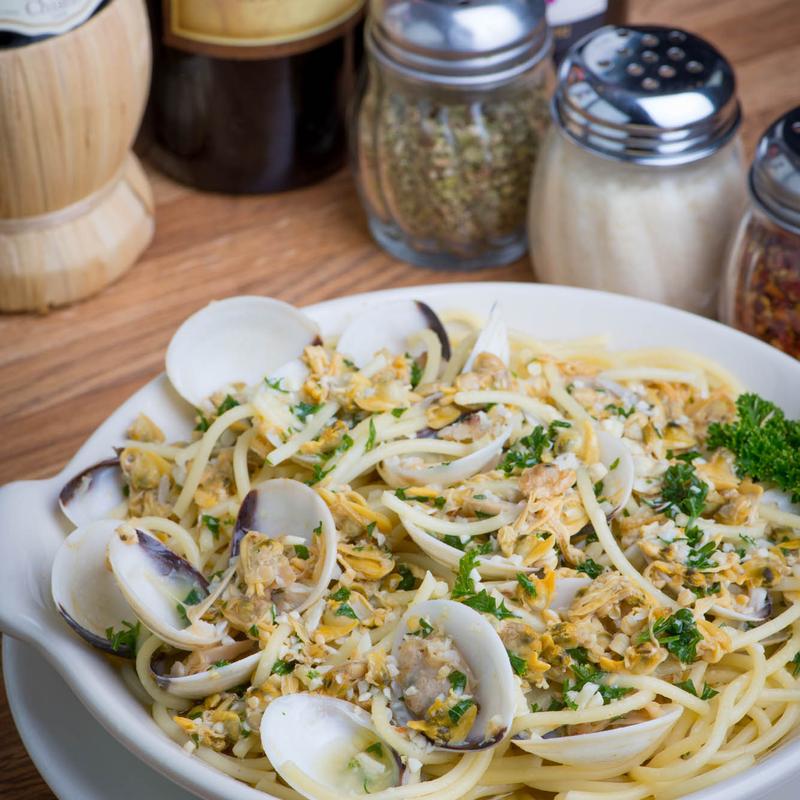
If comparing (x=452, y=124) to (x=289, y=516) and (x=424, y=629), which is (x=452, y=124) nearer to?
(x=289, y=516)

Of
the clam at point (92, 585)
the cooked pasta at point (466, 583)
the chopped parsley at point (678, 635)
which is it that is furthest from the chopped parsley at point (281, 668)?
the chopped parsley at point (678, 635)

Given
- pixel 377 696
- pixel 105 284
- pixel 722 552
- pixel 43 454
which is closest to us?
pixel 377 696

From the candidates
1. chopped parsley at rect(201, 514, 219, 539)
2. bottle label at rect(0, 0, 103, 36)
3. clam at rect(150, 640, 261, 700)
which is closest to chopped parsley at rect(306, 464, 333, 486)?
chopped parsley at rect(201, 514, 219, 539)

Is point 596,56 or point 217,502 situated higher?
point 596,56

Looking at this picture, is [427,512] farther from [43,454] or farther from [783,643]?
[43,454]

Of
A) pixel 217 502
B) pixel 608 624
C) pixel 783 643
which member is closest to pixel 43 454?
pixel 217 502
